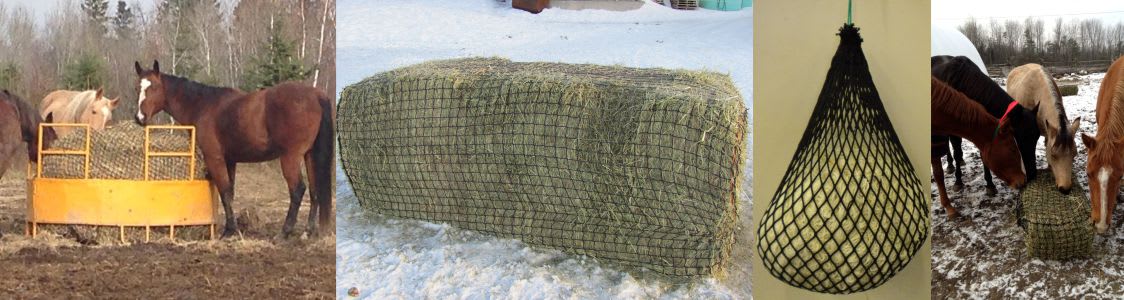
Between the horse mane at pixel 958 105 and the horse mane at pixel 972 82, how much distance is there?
0.06 feet

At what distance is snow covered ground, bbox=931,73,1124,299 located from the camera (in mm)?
3115

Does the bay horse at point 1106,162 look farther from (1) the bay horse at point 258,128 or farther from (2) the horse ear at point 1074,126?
(1) the bay horse at point 258,128

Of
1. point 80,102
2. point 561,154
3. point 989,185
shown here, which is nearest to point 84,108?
point 80,102

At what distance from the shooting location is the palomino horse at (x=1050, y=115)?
3.12m

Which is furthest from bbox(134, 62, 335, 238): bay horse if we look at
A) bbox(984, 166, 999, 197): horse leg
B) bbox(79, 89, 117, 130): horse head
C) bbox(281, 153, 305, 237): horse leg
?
bbox(984, 166, 999, 197): horse leg

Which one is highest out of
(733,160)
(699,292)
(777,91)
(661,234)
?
(777,91)

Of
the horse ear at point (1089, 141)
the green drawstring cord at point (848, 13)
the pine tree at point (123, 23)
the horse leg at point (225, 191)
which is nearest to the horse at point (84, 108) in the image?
the pine tree at point (123, 23)

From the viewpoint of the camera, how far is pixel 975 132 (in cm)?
328

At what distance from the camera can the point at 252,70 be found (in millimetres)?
3537

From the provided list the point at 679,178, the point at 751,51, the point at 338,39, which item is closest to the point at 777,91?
the point at 751,51

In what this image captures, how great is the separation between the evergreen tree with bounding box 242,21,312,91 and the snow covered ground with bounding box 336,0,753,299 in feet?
0.56

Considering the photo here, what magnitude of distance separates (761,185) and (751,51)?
0.49 m

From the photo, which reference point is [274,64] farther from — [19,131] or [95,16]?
[19,131]

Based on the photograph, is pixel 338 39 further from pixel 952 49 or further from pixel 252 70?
pixel 952 49
